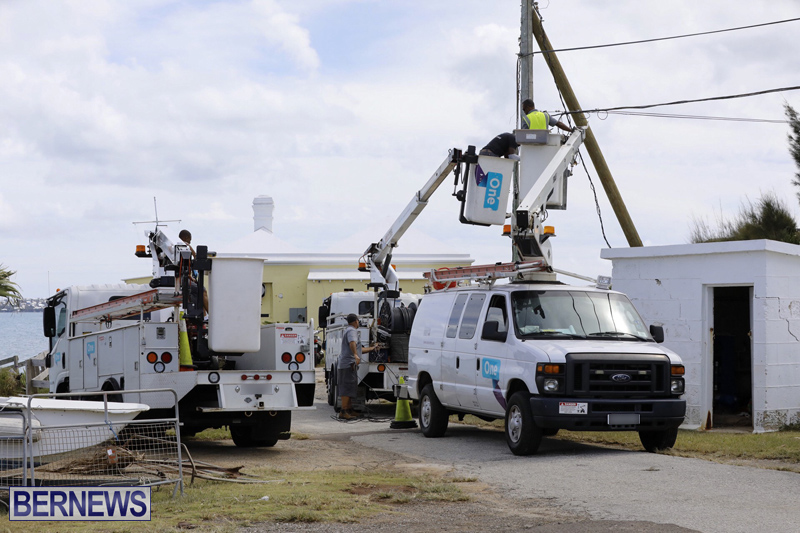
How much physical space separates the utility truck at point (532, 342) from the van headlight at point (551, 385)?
0.5 inches

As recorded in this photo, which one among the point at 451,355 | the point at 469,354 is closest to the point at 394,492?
the point at 469,354

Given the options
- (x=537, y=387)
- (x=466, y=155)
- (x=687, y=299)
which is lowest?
(x=537, y=387)

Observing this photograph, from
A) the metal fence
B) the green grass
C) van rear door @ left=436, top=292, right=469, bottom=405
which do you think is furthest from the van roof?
the metal fence

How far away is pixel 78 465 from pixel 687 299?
1024 cm

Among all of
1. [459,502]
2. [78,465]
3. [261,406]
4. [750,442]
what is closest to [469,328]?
[261,406]

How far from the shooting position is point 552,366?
38.4 feet

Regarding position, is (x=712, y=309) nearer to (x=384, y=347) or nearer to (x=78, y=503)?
(x=384, y=347)

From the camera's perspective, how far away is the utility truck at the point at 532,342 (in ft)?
38.6

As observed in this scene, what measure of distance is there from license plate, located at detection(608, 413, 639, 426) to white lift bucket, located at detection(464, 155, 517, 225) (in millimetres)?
4325

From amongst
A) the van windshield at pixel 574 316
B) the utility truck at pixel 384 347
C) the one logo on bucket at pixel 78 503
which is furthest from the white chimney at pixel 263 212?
the one logo on bucket at pixel 78 503

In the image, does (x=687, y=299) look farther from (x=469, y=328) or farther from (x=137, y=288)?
(x=137, y=288)

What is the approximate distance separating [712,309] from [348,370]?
6.27 meters

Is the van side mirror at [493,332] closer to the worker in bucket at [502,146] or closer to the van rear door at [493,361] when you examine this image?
the van rear door at [493,361]

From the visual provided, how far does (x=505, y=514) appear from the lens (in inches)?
329
